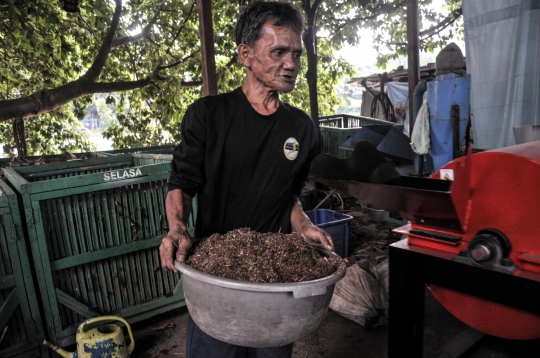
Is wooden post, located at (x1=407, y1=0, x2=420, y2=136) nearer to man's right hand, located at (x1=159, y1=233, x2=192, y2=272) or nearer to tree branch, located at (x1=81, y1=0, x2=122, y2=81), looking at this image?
man's right hand, located at (x1=159, y1=233, x2=192, y2=272)

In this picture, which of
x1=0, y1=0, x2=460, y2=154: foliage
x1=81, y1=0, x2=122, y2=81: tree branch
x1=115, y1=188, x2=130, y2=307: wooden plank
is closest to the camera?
x1=115, y1=188, x2=130, y2=307: wooden plank

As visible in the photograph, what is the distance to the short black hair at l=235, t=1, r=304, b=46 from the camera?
1448mm

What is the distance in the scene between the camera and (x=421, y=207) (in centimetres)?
150

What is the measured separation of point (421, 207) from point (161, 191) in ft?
7.72

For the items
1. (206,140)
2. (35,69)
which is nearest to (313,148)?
(206,140)

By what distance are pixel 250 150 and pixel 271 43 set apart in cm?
45

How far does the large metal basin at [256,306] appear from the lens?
93 cm

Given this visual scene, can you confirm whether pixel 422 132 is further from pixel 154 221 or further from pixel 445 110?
pixel 154 221

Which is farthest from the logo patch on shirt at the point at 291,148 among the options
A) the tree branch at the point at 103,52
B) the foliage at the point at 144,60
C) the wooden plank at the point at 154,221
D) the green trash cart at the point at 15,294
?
the tree branch at the point at 103,52

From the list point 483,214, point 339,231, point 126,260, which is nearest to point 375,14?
point 339,231

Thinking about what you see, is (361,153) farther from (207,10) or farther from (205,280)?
(207,10)

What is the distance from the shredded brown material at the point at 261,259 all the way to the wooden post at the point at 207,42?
3069 millimetres

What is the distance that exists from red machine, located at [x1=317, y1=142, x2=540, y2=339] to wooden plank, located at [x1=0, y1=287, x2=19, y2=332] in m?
2.39

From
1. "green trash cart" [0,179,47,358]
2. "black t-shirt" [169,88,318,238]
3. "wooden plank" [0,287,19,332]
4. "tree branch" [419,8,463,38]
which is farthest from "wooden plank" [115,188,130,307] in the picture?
"tree branch" [419,8,463,38]
